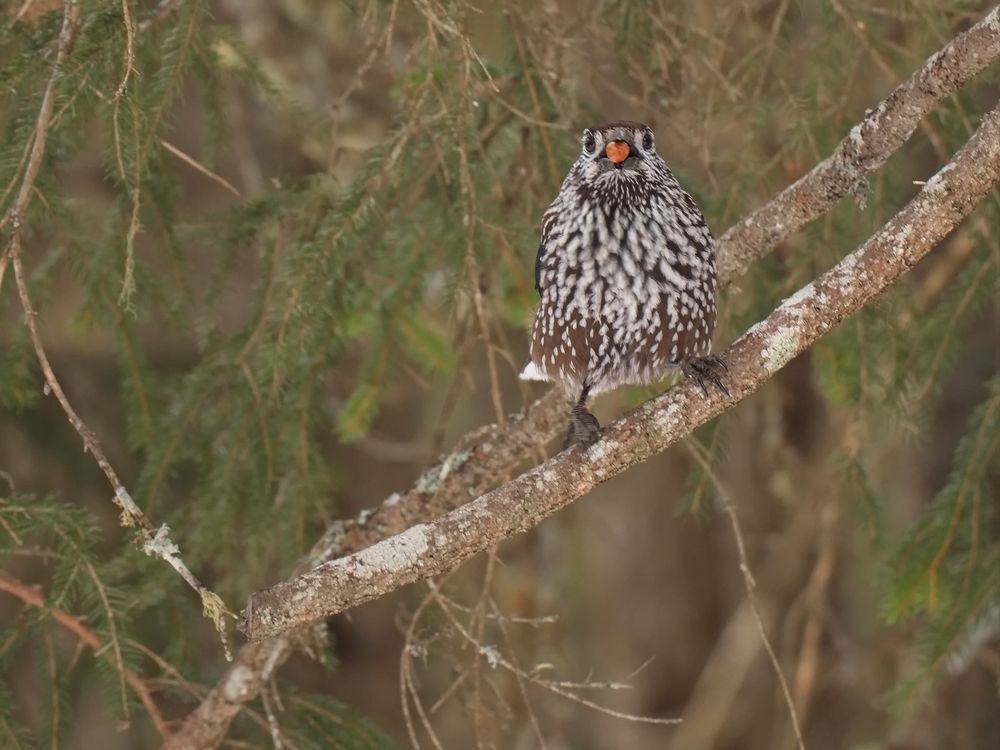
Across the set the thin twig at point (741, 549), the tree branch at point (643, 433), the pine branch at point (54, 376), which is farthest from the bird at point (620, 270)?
the pine branch at point (54, 376)

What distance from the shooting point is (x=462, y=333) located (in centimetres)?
442

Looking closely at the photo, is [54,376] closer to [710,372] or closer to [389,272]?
[389,272]

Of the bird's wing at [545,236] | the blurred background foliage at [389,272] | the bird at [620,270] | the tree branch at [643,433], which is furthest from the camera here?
the bird's wing at [545,236]

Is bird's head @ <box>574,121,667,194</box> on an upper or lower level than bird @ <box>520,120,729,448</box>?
upper

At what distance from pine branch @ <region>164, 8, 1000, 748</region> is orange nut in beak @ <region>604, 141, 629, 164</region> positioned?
35 cm

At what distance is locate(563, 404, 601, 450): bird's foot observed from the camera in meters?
3.14

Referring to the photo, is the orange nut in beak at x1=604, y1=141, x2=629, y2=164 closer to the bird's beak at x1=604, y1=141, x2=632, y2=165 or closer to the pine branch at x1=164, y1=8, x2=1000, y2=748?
the bird's beak at x1=604, y1=141, x2=632, y2=165

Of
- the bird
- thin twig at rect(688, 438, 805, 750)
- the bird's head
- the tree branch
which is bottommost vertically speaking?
thin twig at rect(688, 438, 805, 750)

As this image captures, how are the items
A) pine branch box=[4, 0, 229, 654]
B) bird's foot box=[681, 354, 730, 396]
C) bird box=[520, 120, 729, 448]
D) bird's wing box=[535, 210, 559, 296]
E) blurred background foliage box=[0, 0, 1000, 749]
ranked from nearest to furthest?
1. pine branch box=[4, 0, 229, 654]
2. bird's foot box=[681, 354, 730, 396]
3. blurred background foliage box=[0, 0, 1000, 749]
4. bird box=[520, 120, 729, 448]
5. bird's wing box=[535, 210, 559, 296]

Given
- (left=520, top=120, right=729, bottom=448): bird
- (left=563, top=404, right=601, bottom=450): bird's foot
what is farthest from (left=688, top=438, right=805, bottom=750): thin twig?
(left=563, top=404, right=601, bottom=450): bird's foot

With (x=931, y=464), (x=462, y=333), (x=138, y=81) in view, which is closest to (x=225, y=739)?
(x=462, y=333)

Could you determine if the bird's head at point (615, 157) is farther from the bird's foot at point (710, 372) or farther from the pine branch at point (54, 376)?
the pine branch at point (54, 376)

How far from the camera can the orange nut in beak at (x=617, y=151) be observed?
365 centimetres

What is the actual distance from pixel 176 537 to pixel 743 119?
2067 millimetres
